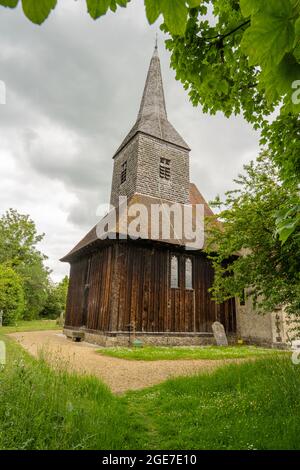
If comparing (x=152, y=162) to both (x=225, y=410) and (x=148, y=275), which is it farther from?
(x=225, y=410)

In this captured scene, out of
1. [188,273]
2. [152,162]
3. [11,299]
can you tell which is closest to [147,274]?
[188,273]

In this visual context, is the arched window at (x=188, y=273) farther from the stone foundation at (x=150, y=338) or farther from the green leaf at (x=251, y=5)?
the green leaf at (x=251, y=5)

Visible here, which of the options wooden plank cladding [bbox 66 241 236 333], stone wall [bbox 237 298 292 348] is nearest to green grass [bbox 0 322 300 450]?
wooden plank cladding [bbox 66 241 236 333]

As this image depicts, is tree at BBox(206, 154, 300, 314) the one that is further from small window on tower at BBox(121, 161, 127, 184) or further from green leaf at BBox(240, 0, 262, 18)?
small window on tower at BBox(121, 161, 127, 184)

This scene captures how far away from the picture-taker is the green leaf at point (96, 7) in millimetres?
1128

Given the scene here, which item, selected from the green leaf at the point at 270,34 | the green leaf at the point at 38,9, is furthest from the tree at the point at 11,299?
the green leaf at the point at 270,34

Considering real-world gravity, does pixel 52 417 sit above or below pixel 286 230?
below

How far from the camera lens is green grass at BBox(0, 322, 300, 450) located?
3535 mm

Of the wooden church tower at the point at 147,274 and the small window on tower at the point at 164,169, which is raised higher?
the small window on tower at the point at 164,169

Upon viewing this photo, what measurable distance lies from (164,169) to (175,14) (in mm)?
19114

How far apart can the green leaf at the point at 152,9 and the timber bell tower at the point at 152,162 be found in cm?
1695

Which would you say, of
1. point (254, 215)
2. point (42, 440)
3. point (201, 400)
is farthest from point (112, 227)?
point (42, 440)

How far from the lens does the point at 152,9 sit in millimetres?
1103

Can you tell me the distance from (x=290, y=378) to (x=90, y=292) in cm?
1316
